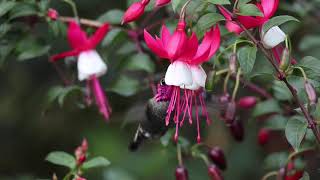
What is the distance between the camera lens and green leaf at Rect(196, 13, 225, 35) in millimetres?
1279

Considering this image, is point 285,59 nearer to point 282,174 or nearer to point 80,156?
point 282,174

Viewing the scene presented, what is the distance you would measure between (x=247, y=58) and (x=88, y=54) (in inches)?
20.8

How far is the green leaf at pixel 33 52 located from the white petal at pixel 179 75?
574 millimetres

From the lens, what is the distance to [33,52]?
1.79m

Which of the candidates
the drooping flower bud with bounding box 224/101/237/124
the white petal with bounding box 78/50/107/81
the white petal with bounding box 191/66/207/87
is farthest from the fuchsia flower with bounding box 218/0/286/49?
the white petal with bounding box 78/50/107/81

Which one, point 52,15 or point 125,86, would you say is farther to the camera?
point 125,86

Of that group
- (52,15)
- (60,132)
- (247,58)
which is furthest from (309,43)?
(60,132)

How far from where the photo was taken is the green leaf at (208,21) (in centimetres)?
128

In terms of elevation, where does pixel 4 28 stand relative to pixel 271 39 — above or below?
below

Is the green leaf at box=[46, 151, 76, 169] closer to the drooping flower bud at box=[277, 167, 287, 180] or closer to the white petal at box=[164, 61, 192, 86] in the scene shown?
the white petal at box=[164, 61, 192, 86]

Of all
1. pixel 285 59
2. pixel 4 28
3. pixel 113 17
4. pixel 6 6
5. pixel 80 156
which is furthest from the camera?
pixel 113 17

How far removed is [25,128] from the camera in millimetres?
2875

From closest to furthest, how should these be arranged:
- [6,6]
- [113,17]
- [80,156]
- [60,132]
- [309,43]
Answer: [80,156], [6,6], [113,17], [309,43], [60,132]

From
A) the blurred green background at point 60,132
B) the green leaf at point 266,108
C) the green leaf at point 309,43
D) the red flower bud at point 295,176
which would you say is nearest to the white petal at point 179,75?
the red flower bud at point 295,176
